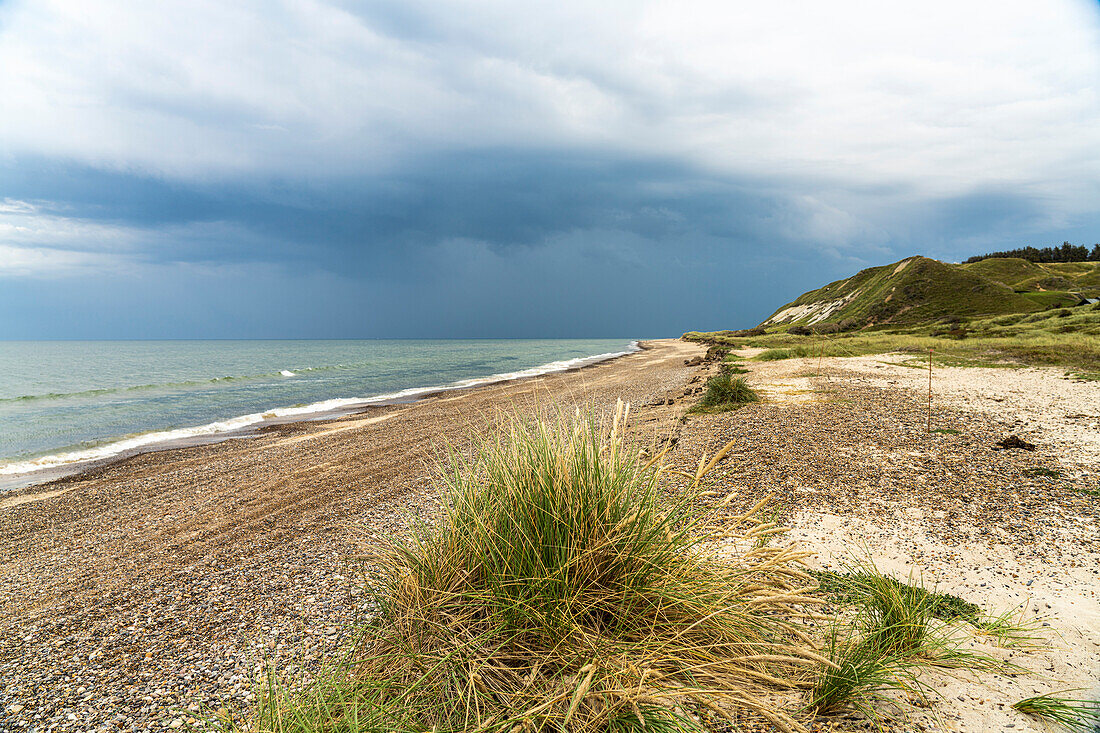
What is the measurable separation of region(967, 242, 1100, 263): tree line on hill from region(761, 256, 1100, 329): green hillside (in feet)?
34.9

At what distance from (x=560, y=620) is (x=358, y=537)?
16.4 ft

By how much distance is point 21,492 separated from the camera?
38.7 ft

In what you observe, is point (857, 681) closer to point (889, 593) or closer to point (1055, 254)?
point (889, 593)

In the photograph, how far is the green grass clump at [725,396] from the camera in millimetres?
12953

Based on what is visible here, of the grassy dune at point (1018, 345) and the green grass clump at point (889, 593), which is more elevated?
the grassy dune at point (1018, 345)

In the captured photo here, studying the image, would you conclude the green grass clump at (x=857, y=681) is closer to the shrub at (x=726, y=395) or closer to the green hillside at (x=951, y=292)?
the shrub at (x=726, y=395)

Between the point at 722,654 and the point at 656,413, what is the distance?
429 inches

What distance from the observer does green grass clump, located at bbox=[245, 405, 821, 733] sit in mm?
2434

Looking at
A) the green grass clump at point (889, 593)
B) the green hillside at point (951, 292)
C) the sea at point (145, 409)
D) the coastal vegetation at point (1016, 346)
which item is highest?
the green hillside at point (951, 292)

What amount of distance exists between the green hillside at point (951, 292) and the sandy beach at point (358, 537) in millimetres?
50162

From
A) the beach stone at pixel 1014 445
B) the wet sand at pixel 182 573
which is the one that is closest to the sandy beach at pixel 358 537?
the wet sand at pixel 182 573

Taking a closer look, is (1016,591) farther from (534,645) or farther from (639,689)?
(534,645)

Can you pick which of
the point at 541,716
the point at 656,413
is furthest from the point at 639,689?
the point at 656,413

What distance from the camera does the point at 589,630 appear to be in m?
2.87
